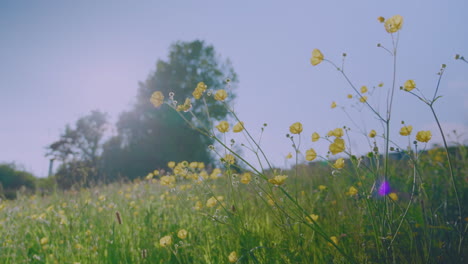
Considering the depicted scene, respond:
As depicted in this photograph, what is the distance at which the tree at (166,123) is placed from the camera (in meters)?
20.9

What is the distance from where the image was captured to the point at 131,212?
135 inches

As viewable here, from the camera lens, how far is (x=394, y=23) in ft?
4.95

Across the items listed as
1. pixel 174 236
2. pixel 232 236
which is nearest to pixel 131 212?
pixel 174 236

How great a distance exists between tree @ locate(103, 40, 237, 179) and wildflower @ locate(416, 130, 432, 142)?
18.6 m

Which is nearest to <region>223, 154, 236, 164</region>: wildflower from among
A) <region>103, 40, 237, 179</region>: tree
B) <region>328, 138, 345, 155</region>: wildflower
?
<region>328, 138, 345, 155</region>: wildflower

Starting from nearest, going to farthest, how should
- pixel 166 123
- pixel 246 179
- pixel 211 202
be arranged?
pixel 246 179 → pixel 211 202 → pixel 166 123

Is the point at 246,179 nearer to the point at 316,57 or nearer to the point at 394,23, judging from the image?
the point at 316,57

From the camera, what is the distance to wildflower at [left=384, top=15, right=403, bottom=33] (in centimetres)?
150

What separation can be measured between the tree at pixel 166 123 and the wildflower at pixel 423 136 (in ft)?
60.9

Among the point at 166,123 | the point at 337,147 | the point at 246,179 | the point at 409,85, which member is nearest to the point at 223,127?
the point at 246,179

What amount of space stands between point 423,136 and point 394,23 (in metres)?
0.61

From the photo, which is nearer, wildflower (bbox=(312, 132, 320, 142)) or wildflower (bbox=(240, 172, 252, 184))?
wildflower (bbox=(240, 172, 252, 184))

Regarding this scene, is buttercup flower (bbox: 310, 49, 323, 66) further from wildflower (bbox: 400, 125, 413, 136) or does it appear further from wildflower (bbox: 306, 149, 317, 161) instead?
wildflower (bbox: 400, 125, 413, 136)

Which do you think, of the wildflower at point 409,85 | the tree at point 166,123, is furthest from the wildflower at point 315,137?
the tree at point 166,123
